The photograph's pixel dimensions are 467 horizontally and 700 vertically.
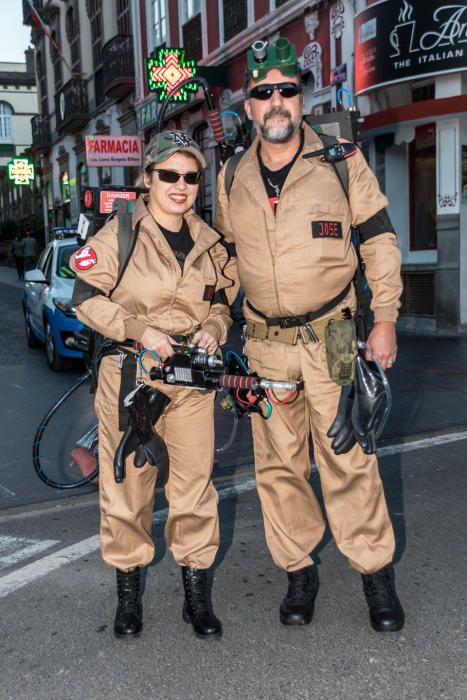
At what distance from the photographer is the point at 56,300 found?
962 centimetres

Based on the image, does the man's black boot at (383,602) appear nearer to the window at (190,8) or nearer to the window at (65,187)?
the window at (190,8)

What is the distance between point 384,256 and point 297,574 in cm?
136

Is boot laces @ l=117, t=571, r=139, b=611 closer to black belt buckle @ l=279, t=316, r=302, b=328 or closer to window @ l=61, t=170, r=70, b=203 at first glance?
black belt buckle @ l=279, t=316, r=302, b=328

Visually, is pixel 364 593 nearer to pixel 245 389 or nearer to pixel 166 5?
pixel 245 389

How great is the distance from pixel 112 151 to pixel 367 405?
14555 mm

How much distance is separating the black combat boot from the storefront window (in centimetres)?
1055

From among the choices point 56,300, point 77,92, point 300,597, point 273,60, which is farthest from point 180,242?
point 77,92

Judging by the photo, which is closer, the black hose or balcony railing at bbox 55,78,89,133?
the black hose

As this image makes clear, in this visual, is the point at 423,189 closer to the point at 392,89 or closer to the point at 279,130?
the point at 392,89

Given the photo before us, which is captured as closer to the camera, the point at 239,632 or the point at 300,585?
the point at 239,632

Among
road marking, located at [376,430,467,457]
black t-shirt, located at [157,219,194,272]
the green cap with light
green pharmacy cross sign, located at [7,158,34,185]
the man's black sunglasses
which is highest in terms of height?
green pharmacy cross sign, located at [7,158,34,185]

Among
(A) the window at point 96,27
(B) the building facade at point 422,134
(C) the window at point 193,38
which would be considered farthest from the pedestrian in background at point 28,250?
(B) the building facade at point 422,134

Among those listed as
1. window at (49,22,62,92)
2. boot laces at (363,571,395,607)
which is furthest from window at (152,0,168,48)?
boot laces at (363,571,395,607)

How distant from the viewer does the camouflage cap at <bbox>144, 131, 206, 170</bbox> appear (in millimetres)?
3135
